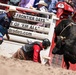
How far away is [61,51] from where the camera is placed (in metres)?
8.93

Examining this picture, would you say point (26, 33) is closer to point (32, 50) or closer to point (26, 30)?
point (26, 30)

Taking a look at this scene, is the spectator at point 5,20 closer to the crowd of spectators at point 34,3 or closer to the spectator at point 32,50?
the spectator at point 32,50

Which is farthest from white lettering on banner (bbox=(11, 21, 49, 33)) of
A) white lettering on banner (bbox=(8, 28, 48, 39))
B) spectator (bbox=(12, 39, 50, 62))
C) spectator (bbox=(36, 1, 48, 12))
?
spectator (bbox=(12, 39, 50, 62))

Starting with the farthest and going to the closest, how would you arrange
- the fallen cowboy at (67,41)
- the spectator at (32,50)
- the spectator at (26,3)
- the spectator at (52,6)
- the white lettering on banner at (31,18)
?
the spectator at (26,3)
the spectator at (52,6)
the white lettering on banner at (31,18)
the spectator at (32,50)
the fallen cowboy at (67,41)

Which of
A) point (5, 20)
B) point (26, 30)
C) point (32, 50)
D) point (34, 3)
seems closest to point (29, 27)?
point (26, 30)

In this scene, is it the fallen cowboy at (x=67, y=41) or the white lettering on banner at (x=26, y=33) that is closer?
the fallen cowboy at (x=67, y=41)

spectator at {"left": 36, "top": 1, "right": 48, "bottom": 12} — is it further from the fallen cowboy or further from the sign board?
the fallen cowboy

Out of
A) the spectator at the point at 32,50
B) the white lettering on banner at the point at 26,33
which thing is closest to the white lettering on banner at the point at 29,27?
the white lettering on banner at the point at 26,33

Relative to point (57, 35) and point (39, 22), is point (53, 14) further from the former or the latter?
point (57, 35)

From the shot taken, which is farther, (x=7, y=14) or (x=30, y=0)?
(x=30, y=0)

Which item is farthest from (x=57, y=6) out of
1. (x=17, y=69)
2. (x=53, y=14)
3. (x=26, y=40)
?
(x=17, y=69)

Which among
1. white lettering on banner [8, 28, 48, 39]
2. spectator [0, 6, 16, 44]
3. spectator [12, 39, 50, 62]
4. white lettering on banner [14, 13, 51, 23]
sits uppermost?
spectator [0, 6, 16, 44]

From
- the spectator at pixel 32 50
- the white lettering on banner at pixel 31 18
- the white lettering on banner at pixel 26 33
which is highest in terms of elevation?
the white lettering on banner at pixel 31 18

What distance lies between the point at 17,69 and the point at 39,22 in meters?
5.27
